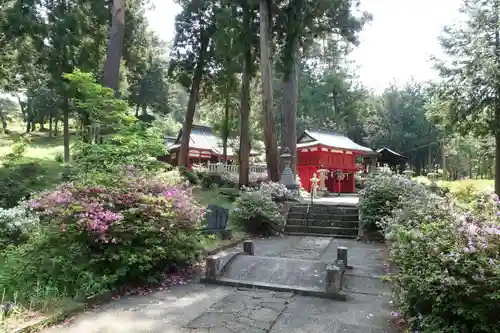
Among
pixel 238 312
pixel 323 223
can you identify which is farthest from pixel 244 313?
pixel 323 223

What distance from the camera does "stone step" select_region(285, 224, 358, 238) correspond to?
9117 mm

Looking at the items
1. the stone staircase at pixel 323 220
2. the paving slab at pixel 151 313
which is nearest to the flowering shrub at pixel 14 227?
the paving slab at pixel 151 313

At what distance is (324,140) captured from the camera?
852 inches

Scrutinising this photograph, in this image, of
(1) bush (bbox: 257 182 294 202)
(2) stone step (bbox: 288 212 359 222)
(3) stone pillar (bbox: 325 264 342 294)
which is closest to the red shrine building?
(1) bush (bbox: 257 182 294 202)

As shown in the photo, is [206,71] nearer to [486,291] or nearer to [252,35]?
[252,35]

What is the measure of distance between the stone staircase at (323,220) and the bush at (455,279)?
5.66 m

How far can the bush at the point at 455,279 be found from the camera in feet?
9.13

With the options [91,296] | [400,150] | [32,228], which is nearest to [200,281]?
[91,296]

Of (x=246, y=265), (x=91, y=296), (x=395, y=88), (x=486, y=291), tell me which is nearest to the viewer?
(x=486, y=291)

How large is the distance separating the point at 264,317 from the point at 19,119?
160ft

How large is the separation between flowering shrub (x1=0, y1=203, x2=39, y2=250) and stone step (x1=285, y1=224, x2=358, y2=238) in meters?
5.97

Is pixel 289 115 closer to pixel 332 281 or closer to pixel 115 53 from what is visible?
pixel 115 53

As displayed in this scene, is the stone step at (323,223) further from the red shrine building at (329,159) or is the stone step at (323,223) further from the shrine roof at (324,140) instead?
the shrine roof at (324,140)

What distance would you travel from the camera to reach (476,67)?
14625 mm
